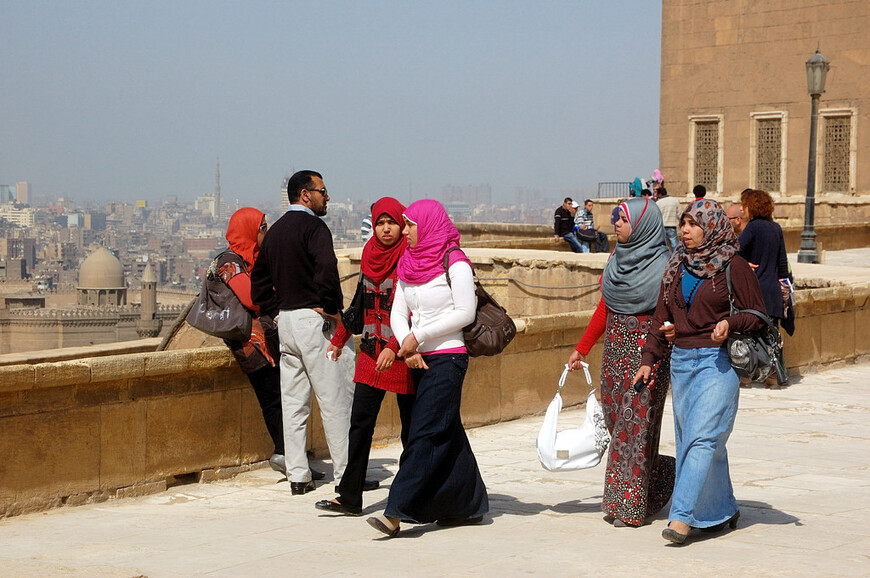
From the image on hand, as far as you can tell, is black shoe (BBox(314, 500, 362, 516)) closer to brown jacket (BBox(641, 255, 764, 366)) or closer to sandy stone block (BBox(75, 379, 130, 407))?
sandy stone block (BBox(75, 379, 130, 407))

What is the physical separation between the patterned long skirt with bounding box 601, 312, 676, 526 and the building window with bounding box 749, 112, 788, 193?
26.6 metres

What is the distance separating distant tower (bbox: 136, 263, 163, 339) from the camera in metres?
95.7

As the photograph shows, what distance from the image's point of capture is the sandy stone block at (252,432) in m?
7.30

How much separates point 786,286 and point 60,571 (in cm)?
690

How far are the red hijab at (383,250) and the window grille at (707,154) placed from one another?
28.0 metres

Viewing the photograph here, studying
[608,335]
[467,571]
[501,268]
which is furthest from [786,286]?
[501,268]

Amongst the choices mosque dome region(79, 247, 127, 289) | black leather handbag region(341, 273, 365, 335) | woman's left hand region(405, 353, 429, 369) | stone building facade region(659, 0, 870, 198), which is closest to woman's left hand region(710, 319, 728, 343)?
woman's left hand region(405, 353, 429, 369)

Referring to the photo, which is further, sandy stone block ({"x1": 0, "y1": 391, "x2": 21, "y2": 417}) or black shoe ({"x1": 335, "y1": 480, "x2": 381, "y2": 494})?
black shoe ({"x1": 335, "y1": 480, "x2": 381, "y2": 494})

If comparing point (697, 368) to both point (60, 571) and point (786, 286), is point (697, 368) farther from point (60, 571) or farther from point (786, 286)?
point (786, 286)

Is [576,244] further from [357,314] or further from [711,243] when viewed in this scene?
→ [711,243]

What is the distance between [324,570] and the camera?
4.94 m

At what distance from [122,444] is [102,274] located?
10685cm

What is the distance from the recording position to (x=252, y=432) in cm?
735

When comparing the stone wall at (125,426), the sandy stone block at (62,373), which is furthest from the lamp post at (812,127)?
the sandy stone block at (62,373)
